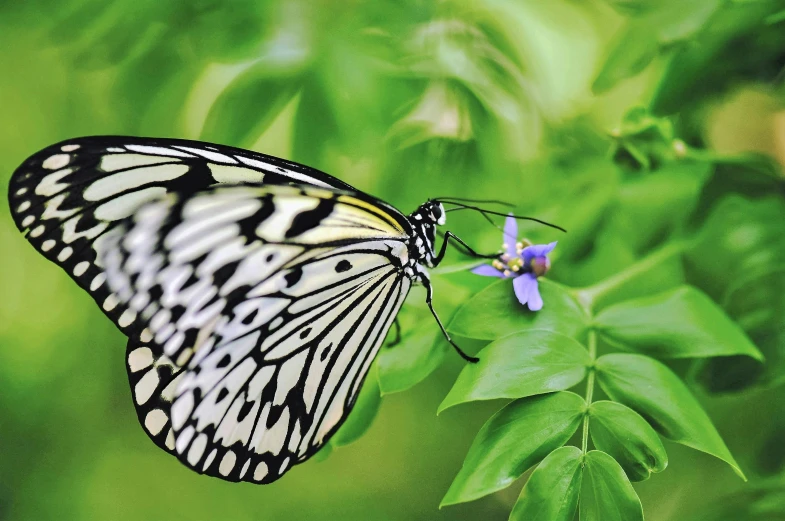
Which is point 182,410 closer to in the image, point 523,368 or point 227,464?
point 227,464

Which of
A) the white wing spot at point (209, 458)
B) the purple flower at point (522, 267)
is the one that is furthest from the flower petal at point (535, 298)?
the white wing spot at point (209, 458)

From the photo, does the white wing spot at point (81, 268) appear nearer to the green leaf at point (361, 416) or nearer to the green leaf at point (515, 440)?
the green leaf at point (361, 416)

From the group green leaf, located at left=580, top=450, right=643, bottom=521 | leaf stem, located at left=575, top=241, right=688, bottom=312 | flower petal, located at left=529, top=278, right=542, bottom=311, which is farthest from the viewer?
leaf stem, located at left=575, top=241, right=688, bottom=312

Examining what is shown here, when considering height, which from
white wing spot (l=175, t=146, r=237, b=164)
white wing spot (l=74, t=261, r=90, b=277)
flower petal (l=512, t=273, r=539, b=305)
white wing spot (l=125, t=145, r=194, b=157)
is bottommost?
flower petal (l=512, t=273, r=539, b=305)

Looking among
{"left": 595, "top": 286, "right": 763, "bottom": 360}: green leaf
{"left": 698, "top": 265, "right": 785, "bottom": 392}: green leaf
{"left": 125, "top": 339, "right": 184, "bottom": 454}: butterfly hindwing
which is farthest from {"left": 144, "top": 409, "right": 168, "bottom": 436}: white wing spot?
{"left": 698, "top": 265, "right": 785, "bottom": 392}: green leaf

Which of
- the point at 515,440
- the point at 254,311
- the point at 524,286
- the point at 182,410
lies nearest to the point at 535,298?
the point at 524,286

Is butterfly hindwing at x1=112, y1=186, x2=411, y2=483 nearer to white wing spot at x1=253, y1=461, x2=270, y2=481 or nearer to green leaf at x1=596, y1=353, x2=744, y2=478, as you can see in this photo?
white wing spot at x1=253, y1=461, x2=270, y2=481

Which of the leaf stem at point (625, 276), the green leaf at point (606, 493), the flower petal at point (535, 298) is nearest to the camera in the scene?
the green leaf at point (606, 493)
